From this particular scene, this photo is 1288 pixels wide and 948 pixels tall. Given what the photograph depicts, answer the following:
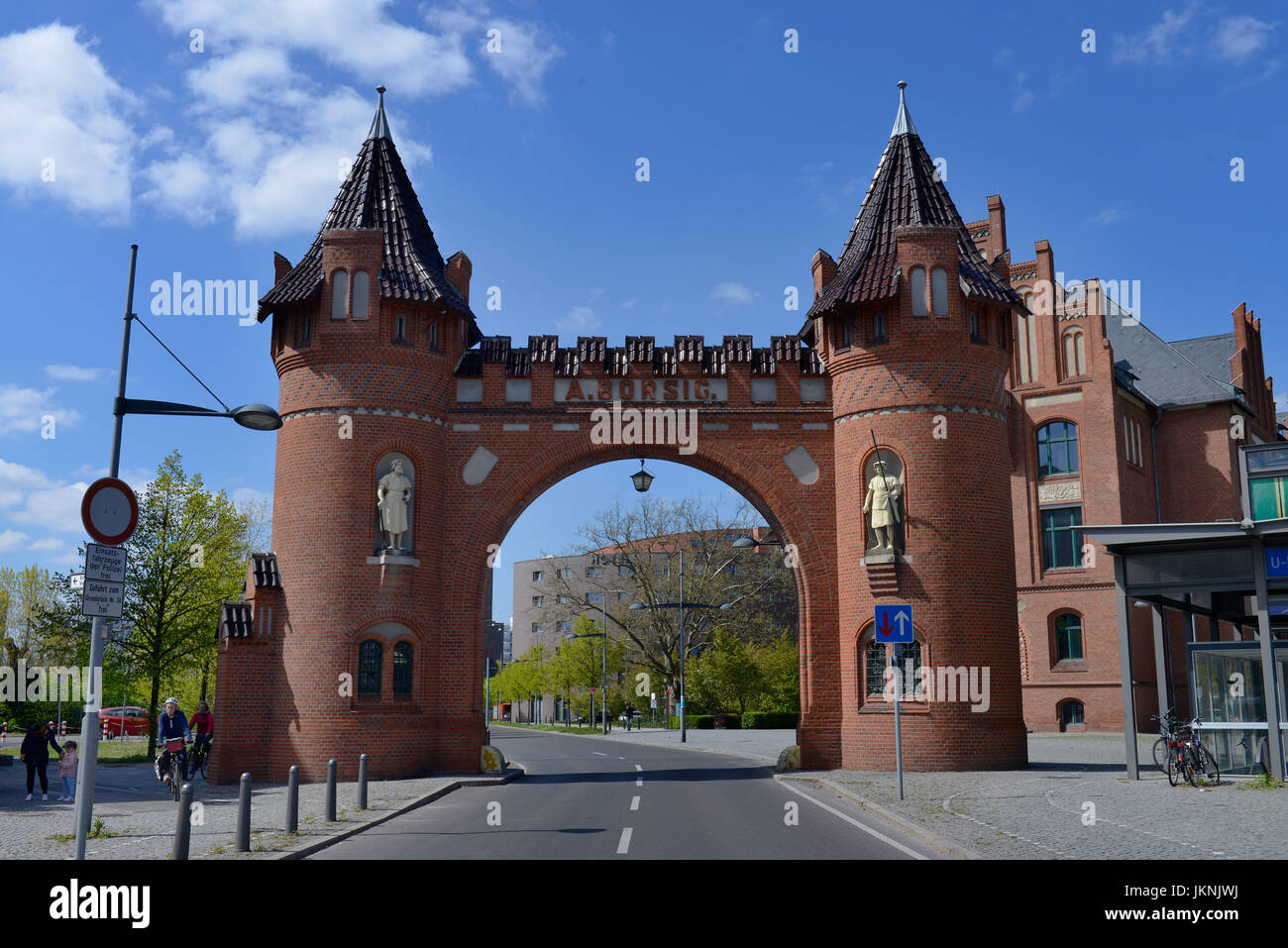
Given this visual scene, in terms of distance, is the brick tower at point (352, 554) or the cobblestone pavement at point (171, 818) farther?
the brick tower at point (352, 554)

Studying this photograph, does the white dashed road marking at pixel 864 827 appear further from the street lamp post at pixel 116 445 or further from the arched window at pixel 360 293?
the arched window at pixel 360 293

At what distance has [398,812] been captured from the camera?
612 inches

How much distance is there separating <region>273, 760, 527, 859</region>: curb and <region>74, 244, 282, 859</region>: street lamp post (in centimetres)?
194

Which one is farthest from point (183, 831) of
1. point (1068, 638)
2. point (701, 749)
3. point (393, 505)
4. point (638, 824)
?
point (1068, 638)

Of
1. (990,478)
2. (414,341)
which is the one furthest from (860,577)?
(414,341)

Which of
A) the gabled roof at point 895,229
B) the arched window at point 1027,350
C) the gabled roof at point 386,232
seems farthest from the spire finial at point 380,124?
the arched window at point 1027,350

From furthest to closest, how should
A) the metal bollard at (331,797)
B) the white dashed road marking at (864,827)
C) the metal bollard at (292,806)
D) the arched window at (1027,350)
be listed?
the arched window at (1027,350) < the metal bollard at (331,797) < the metal bollard at (292,806) < the white dashed road marking at (864,827)

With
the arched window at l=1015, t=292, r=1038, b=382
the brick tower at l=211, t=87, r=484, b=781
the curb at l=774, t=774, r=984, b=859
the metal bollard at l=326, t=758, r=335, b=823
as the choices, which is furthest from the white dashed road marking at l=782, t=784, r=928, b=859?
the arched window at l=1015, t=292, r=1038, b=382

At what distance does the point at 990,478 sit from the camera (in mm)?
23250

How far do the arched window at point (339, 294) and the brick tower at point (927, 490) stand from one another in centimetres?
990

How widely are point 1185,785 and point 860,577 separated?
7.15m

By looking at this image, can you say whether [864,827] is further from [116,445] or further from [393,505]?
[393,505]

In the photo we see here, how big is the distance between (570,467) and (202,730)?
29.0ft

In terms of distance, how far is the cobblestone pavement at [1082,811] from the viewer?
1091 cm
